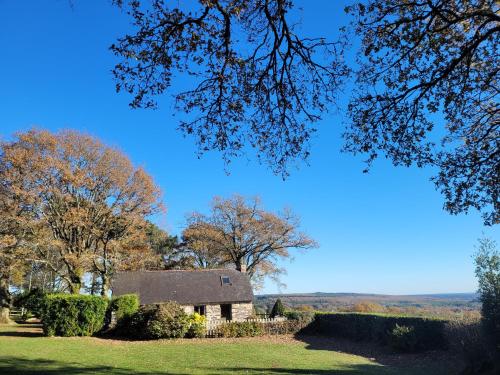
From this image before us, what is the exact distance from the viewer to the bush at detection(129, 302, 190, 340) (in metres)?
22.5

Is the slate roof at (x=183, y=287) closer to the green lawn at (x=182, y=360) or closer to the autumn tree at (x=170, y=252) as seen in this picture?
the green lawn at (x=182, y=360)

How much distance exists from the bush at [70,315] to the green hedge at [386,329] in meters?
13.5

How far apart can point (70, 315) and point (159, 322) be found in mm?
4812

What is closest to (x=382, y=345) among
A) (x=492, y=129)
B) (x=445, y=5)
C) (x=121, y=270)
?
(x=492, y=129)

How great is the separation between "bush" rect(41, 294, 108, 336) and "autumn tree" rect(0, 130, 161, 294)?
5.46 meters

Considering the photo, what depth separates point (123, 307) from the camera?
25000 mm

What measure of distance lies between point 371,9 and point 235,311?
87.0 feet

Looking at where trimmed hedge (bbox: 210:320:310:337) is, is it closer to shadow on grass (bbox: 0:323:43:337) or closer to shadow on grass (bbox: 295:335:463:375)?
shadow on grass (bbox: 295:335:463:375)

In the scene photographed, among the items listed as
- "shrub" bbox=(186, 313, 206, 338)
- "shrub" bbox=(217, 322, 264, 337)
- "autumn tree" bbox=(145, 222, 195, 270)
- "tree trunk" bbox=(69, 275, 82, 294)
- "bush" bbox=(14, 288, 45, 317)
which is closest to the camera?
"shrub" bbox=(186, 313, 206, 338)

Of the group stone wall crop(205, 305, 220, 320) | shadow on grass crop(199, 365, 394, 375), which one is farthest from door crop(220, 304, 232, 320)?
shadow on grass crop(199, 365, 394, 375)

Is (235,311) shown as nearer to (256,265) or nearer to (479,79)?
(256,265)

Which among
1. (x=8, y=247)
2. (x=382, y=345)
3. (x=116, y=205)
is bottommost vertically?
(x=382, y=345)

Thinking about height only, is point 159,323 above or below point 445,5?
below

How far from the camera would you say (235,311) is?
30.3m
